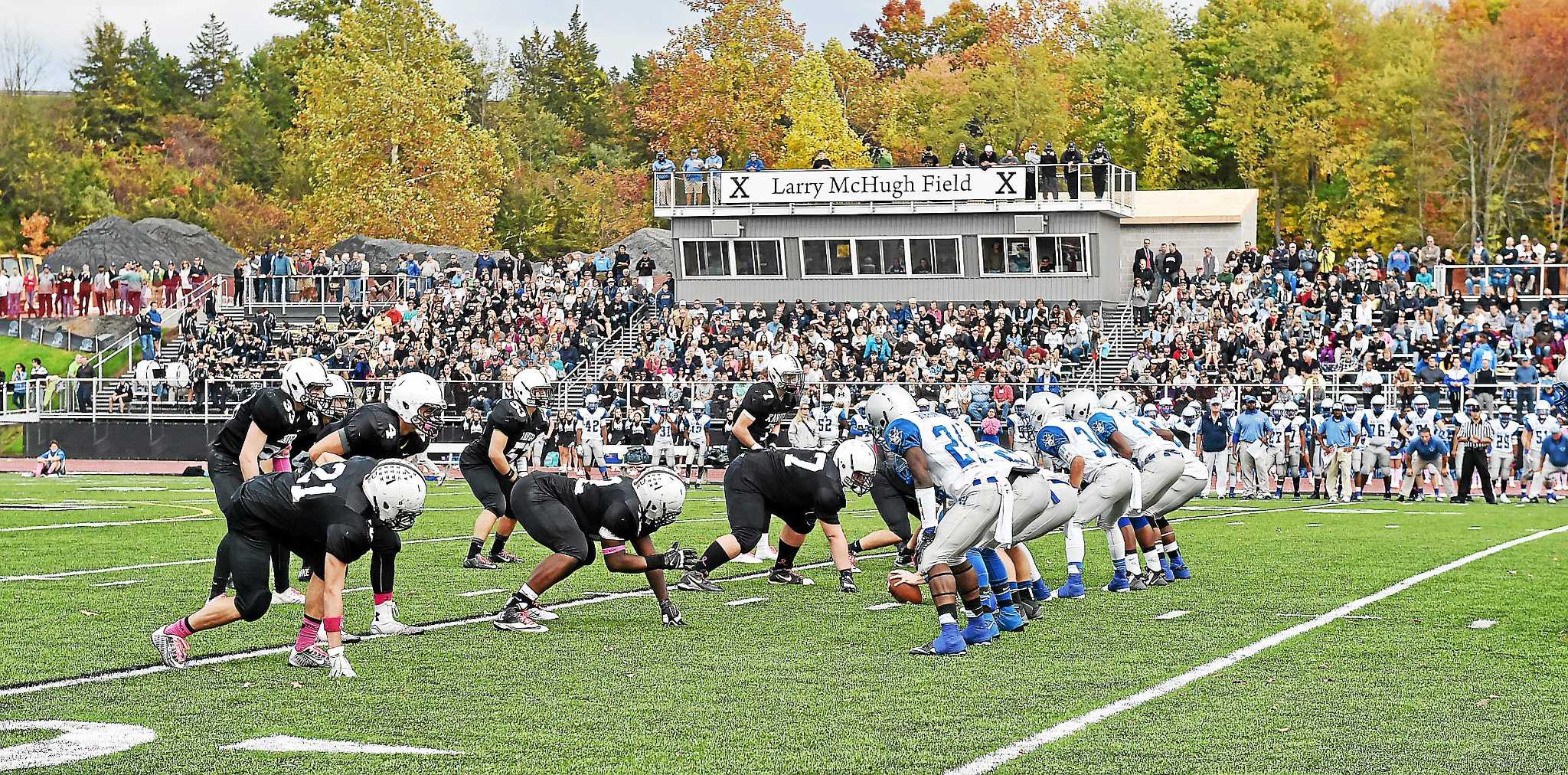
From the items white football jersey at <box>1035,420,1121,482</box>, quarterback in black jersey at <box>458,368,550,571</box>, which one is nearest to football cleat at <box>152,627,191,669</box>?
quarterback in black jersey at <box>458,368,550,571</box>

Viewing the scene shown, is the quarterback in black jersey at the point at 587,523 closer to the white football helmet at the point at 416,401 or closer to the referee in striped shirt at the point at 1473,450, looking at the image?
the white football helmet at the point at 416,401

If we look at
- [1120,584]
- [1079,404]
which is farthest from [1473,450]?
[1079,404]

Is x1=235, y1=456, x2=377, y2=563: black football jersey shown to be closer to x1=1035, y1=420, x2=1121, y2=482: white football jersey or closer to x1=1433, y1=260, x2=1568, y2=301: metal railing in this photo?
x1=1035, y1=420, x2=1121, y2=482: white football jersey

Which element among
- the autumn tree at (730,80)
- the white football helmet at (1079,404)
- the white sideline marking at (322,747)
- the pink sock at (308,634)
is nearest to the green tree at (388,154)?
the autumn tree at (730,80)

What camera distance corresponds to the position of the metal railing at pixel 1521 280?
32.0 metres

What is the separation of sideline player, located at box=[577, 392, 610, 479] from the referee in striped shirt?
1266cm

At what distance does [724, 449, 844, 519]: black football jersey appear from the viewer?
1234 cm

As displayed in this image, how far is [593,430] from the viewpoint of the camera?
29.3m

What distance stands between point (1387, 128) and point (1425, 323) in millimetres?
25431

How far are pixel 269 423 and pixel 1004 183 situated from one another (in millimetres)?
28479

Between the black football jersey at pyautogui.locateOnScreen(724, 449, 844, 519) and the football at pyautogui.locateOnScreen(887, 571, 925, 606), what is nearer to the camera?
the football at pyautogui.locateOnScreen(887, 571, 925, 606)

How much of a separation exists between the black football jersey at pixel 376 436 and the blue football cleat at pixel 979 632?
3.27m

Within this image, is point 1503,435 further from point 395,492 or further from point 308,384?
point 395,492

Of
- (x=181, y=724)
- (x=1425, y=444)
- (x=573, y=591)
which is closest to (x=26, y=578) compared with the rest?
(x=573, y=591)
